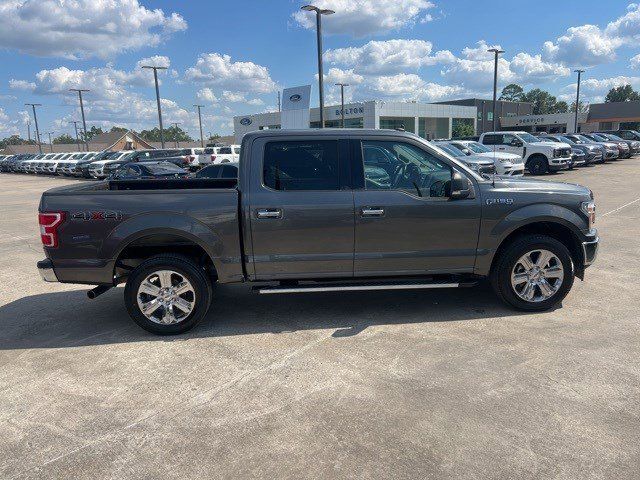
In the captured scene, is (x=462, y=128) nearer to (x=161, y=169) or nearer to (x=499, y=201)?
(x=161, y=169)

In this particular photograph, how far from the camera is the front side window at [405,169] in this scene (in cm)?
478

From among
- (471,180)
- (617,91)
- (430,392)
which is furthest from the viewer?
(617,91)

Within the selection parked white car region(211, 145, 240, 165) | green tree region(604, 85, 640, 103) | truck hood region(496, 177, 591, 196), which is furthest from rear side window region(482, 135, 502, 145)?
green tree region(604, 85, 640, 103)

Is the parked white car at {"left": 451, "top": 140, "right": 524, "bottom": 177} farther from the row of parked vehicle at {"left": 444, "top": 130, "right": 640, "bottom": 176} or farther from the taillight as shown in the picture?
the taillight

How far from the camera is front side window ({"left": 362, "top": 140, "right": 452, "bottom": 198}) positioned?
4.78m

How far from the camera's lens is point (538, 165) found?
21609mm

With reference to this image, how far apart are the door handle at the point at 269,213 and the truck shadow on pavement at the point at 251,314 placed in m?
1.13

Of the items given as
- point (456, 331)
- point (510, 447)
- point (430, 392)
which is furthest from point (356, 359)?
point (510, 447)

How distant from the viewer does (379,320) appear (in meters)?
4.98

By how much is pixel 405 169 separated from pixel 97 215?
291cm

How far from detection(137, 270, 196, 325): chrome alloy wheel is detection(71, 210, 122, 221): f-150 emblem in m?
0.64

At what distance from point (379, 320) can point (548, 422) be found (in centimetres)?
203

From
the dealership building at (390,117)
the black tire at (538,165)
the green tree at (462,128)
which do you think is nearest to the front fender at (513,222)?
the black tire at (538,165)

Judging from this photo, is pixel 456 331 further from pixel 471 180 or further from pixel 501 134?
pixel 501 134
